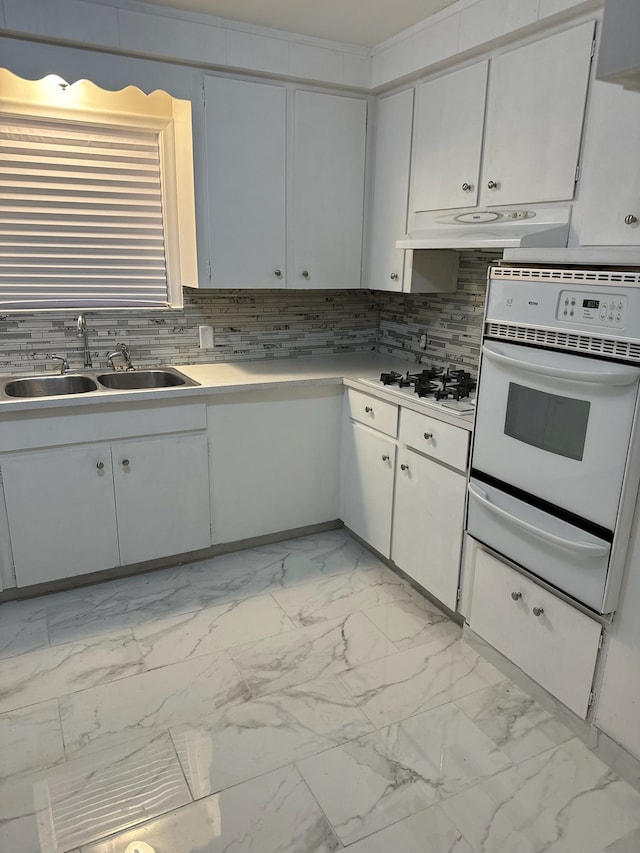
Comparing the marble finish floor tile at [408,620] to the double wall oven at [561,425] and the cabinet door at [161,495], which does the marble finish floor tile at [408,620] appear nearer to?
the double wall oven at [561,425]

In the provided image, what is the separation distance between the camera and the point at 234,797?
1.74 meters

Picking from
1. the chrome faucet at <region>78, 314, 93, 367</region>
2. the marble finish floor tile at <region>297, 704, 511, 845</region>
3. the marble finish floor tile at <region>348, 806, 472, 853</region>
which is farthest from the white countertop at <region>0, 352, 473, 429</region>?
the marble finish floor tile at <region>348, 806, 472, 853</region>

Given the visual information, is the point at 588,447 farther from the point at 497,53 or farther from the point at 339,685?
the point at 497,53

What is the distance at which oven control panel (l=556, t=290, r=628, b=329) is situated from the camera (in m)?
1.67

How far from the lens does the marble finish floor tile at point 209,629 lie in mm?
2369

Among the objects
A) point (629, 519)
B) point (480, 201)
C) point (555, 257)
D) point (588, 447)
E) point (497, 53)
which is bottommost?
point (629, 519)

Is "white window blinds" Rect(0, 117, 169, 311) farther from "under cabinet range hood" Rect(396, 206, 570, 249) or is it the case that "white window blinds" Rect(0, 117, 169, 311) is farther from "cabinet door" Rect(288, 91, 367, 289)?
"under cabinet range hood" Rect(396, 206, 570, 249)

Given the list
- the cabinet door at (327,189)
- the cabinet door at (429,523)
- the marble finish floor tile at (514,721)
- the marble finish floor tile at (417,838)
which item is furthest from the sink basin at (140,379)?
the marble finish floor tile at (417,838)

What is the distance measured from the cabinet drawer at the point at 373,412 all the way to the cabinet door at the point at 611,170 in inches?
42.3

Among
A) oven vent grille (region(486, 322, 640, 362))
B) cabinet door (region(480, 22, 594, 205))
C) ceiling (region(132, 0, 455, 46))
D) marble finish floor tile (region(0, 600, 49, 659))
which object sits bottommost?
marble finish floor tile (region(0, 600, 49, 659))

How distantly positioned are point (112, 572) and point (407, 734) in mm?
1560

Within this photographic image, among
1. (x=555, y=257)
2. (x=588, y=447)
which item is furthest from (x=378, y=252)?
(x=588, y=447)

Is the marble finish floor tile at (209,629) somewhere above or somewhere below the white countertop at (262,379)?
below

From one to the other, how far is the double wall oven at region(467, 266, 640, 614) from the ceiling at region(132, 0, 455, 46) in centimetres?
124
